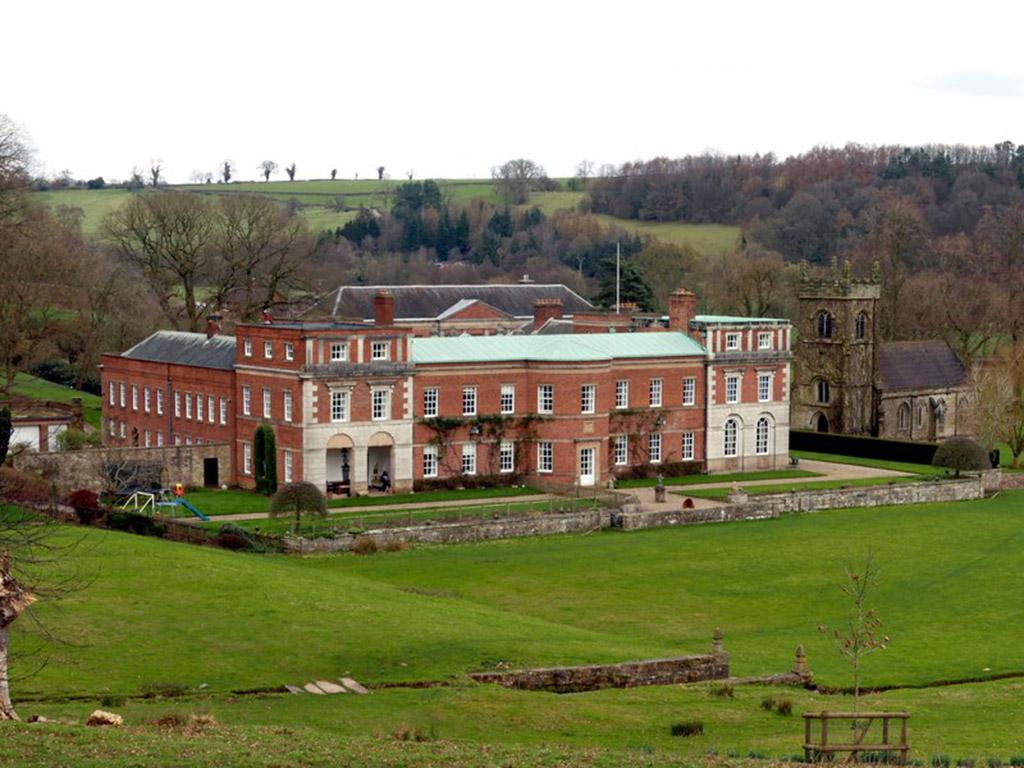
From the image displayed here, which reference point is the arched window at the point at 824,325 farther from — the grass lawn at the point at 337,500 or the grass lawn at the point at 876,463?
the grass lawn at the point at 337,500

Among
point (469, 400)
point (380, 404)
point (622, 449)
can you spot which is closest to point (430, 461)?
point (469, 400)

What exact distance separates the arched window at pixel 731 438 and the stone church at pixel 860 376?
1161 cm

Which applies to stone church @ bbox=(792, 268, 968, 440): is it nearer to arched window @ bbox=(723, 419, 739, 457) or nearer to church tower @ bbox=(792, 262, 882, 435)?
church tower @ bbox=(792, 262, 882, 435)

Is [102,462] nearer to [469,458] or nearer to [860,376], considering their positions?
[469,458]

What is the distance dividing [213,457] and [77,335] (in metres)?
20.9

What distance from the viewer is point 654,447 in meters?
65.0

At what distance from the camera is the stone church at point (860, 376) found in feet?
253

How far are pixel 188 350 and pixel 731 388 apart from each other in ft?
68.8

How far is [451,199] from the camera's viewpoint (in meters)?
183

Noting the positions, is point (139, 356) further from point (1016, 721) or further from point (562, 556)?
point (1016, 721)

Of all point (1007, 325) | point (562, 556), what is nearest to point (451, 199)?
point (1007, 325)

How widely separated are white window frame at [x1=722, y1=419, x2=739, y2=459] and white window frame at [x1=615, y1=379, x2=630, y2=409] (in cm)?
484

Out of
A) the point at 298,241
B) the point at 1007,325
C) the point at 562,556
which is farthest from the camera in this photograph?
the point at 298,241

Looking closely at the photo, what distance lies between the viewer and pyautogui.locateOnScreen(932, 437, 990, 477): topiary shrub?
214ft
